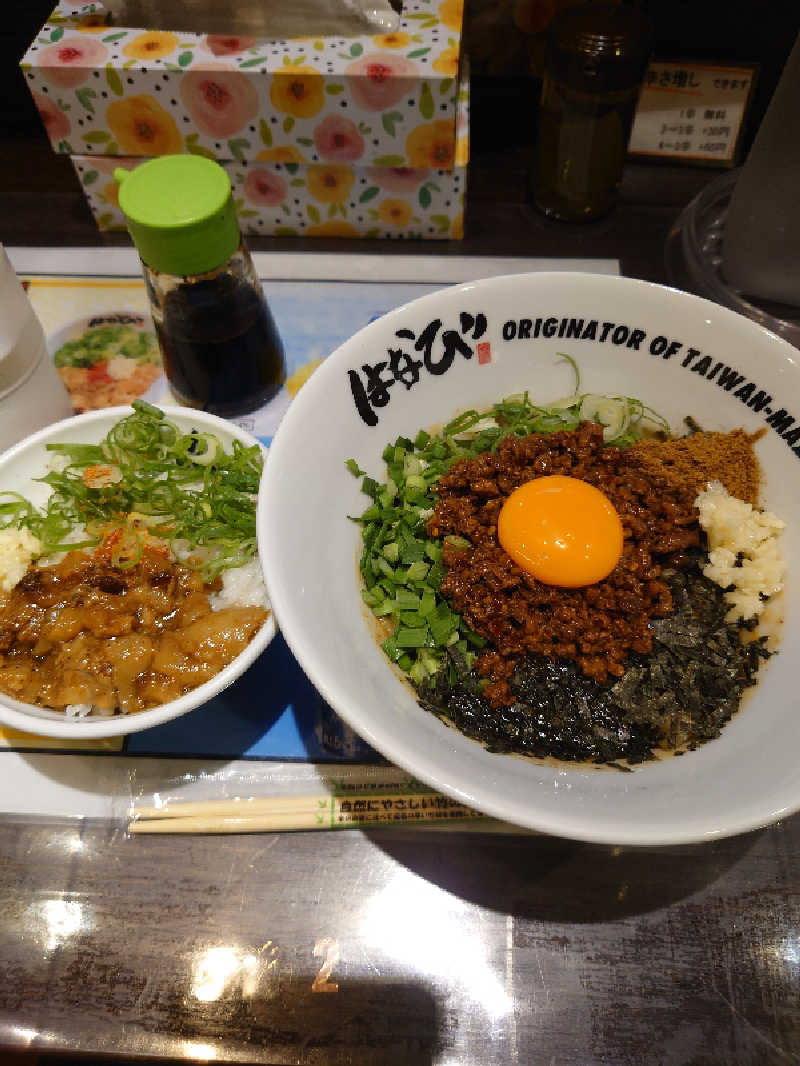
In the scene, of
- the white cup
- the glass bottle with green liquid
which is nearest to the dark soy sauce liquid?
the white cup

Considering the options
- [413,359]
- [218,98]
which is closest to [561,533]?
[413,359]

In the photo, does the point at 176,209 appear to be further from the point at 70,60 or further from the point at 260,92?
the point at 70,60

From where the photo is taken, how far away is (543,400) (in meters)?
1.81

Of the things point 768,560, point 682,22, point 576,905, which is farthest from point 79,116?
point 576,905

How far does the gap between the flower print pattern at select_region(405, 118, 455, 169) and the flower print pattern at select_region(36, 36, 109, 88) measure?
3.05 ft

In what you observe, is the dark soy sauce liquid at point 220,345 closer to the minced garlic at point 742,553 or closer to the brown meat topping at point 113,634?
the brown meat topping at point 113,634

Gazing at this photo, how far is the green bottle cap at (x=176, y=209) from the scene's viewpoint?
1.53 meters

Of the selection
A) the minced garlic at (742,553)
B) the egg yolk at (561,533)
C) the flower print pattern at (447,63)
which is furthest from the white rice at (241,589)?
the flower print pattern at (447,63)

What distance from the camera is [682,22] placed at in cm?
234

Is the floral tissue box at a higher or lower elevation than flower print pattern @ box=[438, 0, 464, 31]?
lower

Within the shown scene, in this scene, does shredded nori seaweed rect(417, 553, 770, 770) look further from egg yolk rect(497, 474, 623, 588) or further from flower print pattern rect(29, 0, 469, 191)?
flower print pattern rect(29, 0, 469, 191)

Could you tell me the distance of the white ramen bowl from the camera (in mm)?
1127

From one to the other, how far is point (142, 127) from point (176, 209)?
2.84ft

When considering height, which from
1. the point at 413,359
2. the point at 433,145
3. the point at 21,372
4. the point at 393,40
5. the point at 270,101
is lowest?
the point at 21,372
